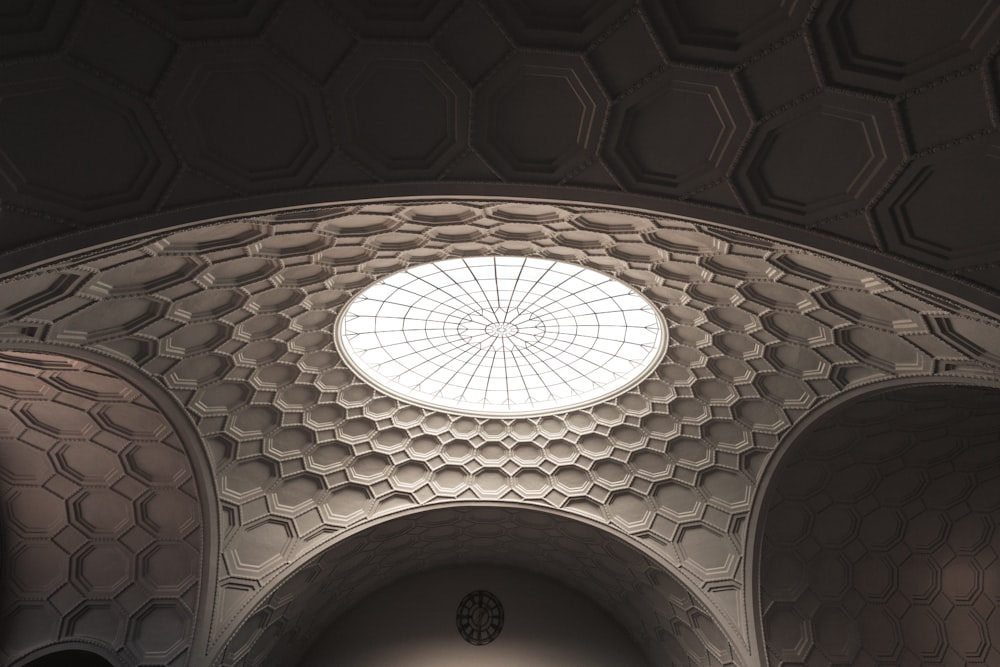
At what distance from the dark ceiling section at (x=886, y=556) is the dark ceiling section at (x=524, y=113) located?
33.5ft

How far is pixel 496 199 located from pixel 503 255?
3060 millimetres

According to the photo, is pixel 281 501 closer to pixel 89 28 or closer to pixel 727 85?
pixel 89 28

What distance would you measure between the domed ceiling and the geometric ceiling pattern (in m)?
0.08

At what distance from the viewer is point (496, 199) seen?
816cm

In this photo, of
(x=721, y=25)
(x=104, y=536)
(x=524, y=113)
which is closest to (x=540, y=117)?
(x=524, y=113)

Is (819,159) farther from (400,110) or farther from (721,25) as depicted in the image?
(400,110)

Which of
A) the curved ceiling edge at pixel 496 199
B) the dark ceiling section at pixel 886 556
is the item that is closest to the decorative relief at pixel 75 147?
the curved ceiling edge at pixel 496 199

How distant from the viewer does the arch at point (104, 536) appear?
15.3 meters

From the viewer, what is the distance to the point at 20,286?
27.8 ft

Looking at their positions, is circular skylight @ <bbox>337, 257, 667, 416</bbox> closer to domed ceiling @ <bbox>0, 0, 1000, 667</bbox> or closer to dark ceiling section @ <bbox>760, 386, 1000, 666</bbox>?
domed ceiling @ <bbox>0, 0, 1000, 667</bbox>

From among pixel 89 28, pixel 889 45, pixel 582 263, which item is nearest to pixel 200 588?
pixel 582 263

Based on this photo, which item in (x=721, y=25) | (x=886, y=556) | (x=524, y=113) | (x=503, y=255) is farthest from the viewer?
(x=886, y=556)

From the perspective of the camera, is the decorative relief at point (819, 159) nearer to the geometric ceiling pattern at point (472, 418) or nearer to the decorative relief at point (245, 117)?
the geometric ceiling pattern at point (472, 418)

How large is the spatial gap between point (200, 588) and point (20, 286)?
10.6 m
